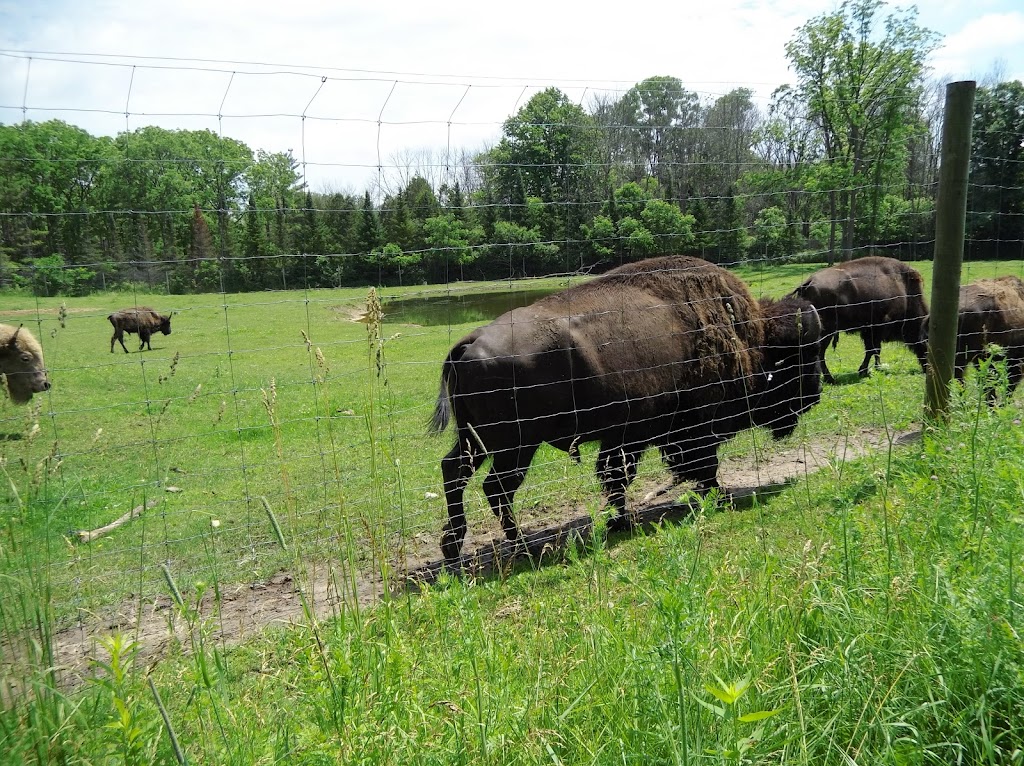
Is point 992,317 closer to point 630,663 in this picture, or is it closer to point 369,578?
point 369,578

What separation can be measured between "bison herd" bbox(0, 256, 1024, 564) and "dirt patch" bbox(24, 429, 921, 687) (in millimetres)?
349

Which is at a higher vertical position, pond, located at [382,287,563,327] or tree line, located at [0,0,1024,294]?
tree line, located at [0,0,1024,294]

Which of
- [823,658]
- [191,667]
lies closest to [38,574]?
[191,667]

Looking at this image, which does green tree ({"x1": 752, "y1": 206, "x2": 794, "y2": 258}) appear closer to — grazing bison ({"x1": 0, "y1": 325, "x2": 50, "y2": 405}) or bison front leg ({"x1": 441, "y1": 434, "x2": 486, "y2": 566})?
bison front leg ({"x1": 441, "y1": 434, "x2": 486, "y2": 566})

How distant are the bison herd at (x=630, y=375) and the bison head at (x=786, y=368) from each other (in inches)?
0.6

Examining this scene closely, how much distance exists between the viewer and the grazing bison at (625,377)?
5.18 meters

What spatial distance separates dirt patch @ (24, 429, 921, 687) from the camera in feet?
11.8

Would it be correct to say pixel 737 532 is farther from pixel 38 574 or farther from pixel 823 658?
pixel 38 574

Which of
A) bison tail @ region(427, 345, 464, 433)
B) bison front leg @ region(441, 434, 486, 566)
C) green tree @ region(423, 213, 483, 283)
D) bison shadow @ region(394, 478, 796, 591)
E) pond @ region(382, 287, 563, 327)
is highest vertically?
green tree @ region(423, 213, 483, 283)

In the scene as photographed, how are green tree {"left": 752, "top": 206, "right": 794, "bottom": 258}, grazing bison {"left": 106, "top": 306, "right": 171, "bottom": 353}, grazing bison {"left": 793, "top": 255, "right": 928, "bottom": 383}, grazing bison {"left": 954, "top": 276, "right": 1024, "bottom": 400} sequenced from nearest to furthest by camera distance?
green tree {"left": 752, "top": 206, "right": 794, "bottom": 258} < grazing bison {"left": 954, "top": 276, "right": 1024, "bottom": 400} < grazing bison {"left": 793, "top": 255, "right": 928, "bottom": 383} < grazing bison {"left": 106, "top": 306, "right": 171, "bottom": 353}

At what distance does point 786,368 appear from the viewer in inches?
265

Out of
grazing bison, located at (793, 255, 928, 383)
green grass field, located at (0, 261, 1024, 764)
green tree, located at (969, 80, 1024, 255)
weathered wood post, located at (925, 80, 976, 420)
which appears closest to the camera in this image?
green grass field, located at (0, 261, 1024, 764)

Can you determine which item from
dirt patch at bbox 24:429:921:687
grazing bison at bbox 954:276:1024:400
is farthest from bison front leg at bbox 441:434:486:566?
grazing bison at bbox 954:276:1024:400

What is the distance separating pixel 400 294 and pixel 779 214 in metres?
3.67
